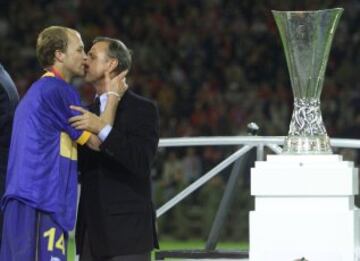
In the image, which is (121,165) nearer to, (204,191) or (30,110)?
(30,110)

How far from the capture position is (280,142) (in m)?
8.39

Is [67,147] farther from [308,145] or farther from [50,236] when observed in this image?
[308,145]

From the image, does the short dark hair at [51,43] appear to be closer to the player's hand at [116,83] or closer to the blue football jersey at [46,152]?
the blue football jersey at [46,152]

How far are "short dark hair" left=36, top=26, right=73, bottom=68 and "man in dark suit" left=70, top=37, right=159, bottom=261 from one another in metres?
0.20

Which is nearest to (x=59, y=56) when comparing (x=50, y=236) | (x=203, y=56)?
(x=50, y=236)

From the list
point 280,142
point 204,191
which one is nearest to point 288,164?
point 280,142

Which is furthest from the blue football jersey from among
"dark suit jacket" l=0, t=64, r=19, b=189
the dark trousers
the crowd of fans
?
the crowd of fans

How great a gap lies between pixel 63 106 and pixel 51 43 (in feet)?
1.12

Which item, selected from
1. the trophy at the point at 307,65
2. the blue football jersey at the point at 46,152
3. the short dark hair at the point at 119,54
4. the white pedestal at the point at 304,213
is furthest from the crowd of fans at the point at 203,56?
the blue football jersey at the point at 46,152

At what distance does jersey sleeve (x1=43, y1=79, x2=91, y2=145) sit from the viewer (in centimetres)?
650

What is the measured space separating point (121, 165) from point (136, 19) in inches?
613

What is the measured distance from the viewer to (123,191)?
6676 millimetres

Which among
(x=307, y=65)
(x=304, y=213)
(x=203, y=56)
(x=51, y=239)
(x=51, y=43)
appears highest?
(x=203, y=56)

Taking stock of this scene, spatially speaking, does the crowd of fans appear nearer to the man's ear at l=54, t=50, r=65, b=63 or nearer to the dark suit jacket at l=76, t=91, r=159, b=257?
the dark suit jacket at l=76, t=91, r=159, b=257
